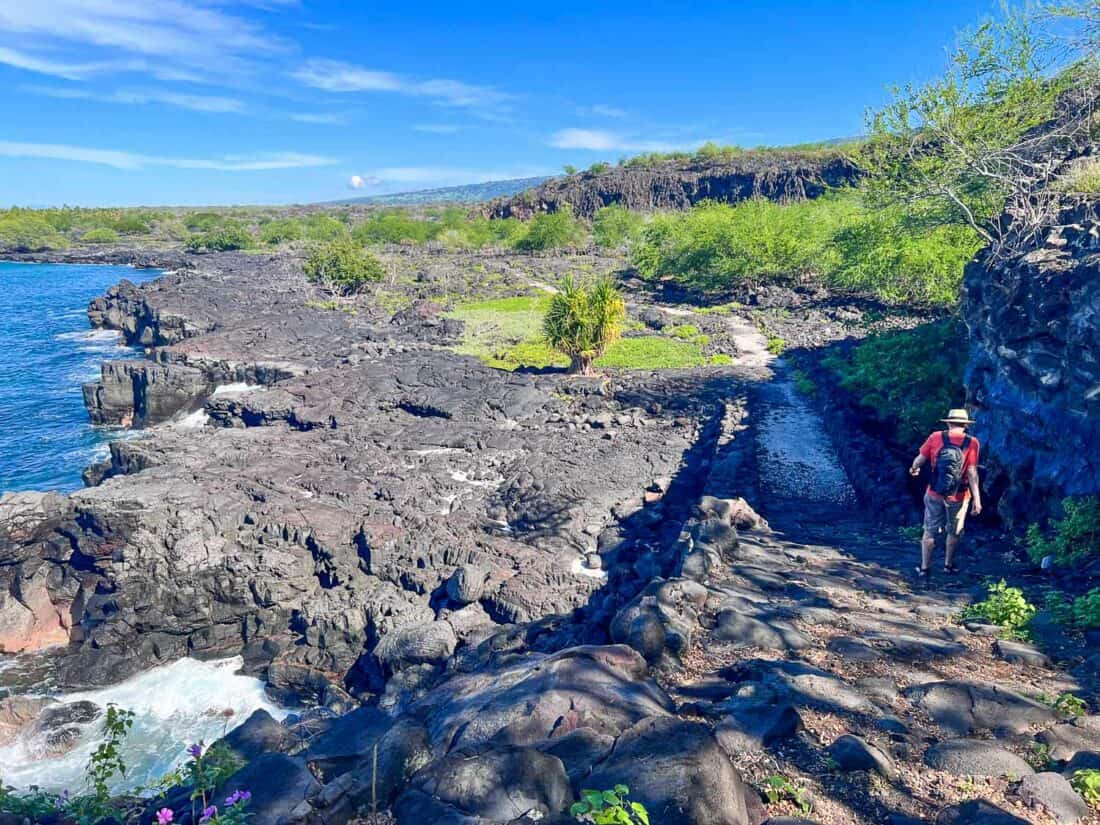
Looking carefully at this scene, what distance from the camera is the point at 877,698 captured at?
5266 millimetres

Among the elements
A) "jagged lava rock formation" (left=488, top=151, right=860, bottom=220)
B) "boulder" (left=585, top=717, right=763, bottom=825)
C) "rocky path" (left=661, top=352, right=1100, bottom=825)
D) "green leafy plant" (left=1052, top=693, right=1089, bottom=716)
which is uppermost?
"jagged lava rock formation" (left=488, top=151, right=860, bottom=220)

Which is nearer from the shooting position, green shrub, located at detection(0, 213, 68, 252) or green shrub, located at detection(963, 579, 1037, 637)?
green shrub, located at detection(963, 579, 1037, 637)

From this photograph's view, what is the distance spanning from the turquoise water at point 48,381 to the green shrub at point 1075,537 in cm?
2496

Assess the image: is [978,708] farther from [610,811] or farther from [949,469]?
[949,469]

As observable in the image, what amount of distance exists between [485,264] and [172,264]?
141 feet

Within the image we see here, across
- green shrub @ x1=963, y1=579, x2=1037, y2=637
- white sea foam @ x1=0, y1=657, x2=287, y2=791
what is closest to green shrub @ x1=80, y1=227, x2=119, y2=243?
white sea foam @ x1=0, y1=657, x2=287, y2=791

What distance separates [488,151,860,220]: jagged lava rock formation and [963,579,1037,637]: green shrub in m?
98.1

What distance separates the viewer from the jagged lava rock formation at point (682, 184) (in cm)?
10131

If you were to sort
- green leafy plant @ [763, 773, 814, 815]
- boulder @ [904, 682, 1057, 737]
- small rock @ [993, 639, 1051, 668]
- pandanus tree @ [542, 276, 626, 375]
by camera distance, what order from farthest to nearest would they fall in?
1. pandanus tree @ [542, 276, 626, 375]
2. small rock @ [993, 639, 1051, 668]
3. boulder @ [904, 682, 1057, 737]
4. green leafy plant @ [763, 773, 814, 815]

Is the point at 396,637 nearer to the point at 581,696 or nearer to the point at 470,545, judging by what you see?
the point at 470,545

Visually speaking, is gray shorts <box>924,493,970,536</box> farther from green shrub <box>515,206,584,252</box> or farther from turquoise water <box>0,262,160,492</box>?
green shrub <box>515,206,584,252</box>

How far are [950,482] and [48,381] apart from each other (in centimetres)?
4023

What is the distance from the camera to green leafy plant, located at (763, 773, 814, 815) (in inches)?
158

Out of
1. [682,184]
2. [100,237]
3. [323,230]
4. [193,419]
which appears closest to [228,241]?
[323,230]
